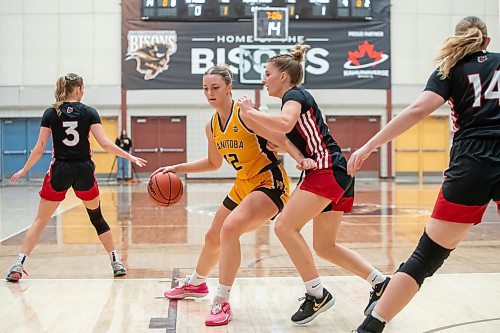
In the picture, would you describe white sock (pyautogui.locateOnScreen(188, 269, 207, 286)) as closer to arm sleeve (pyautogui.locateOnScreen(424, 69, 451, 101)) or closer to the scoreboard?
arm sleeve (pyautogui.locateOnScreen(424, 69, 451, 101))

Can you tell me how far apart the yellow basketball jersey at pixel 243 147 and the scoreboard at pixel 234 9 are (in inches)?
665

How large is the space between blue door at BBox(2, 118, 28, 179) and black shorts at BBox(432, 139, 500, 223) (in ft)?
67.4

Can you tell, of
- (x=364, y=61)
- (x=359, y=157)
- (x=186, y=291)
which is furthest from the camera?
(x=364, y=61)

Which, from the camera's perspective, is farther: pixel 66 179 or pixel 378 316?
pixel 66 179

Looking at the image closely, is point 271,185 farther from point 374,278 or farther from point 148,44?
point 148,44

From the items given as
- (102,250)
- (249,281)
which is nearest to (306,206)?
(249,281)

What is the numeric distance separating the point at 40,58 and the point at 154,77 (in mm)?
3995

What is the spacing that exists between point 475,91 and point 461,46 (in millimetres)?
228

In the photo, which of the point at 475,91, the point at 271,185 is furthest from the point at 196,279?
the point at 475,91

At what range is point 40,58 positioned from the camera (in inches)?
824

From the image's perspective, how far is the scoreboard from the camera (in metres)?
20.2

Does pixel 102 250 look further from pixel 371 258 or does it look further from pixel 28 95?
pixel 28 95

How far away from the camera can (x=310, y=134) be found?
3.65m

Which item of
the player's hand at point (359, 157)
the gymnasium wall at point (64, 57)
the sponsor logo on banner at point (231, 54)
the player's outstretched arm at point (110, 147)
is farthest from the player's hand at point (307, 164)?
the gymnasium wall at point (64, 57)
